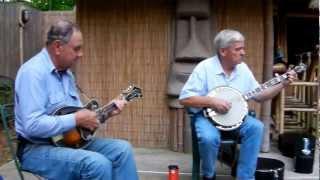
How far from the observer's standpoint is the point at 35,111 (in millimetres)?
3123

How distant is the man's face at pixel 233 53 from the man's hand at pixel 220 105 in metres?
0.32

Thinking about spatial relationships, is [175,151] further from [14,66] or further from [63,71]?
[14,66]

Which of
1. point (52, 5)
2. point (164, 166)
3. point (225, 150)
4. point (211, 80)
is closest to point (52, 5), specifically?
point (52, 5)

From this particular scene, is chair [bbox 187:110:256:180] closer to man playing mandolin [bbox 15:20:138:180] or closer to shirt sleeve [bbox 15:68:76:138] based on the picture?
man playing mandolin [bbox 15:20:138:180]

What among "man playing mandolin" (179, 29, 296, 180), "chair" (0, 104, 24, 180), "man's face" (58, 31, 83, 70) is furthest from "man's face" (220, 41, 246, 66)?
"chair" (0, 104, 24, 180)

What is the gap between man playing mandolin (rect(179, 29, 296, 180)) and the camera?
4117 mm

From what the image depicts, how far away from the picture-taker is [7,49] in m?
10.5

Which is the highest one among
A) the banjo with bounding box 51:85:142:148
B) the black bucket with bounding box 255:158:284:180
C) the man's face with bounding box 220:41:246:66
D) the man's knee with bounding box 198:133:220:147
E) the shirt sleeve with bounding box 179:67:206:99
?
the man's face with bounding box 220:41:246:66

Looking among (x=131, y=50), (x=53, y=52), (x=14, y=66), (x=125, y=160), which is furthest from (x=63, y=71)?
(x=14, y=66)

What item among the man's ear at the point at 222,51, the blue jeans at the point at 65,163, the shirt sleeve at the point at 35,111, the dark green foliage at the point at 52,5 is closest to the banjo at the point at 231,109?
the man's ear at the point at 222,51

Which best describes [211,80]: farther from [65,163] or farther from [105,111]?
[65,163]

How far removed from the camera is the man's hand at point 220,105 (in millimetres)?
4113

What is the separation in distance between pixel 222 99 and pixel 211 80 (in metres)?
0.20

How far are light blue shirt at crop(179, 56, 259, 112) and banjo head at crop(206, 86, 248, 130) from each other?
86 millimetres
